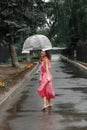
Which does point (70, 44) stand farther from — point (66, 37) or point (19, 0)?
point (19, 0)

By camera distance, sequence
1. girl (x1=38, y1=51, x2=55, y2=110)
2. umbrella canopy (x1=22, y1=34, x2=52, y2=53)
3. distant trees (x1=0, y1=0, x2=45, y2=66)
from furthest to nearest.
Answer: distant trees (x1=0, y1=0, x2=45, y2=66)
umbrella canopy (x1=22, y1=34, x2=52, y2=53)
girl (x1=38, y1=51, x2=55, y2=110)

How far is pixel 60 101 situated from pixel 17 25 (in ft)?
46.4

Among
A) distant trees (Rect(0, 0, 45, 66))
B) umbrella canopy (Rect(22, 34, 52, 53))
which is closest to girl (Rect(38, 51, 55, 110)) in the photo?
umbrella canopy (Rect(22, 34, 52, 53))

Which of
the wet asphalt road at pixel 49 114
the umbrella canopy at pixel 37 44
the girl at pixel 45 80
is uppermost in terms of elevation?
the umbrella canopy at pixel 37 44

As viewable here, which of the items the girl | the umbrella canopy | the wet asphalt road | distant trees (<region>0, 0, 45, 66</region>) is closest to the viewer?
the wet asphalt road

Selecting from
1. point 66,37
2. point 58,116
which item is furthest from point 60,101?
point 66,37

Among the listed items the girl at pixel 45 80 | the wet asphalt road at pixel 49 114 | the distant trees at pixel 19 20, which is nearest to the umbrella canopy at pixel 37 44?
the girl at pixel 45 80

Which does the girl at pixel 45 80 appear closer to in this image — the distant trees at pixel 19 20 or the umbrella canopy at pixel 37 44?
the umbrella canopy at pixel 37 44

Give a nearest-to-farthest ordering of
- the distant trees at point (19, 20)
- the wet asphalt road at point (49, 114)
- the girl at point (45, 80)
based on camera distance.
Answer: the wet asphalt road at point (49, 114) → the girl at point (45, 80) → the distant trees at point (19, 20)

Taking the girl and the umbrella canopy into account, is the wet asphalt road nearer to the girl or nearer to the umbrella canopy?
the girl

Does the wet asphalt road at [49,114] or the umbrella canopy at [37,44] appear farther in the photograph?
the umbrella canopy at [37,44]

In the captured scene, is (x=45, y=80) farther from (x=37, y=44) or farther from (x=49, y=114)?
(x=49, y=114)

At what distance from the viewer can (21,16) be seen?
2578 centimetres

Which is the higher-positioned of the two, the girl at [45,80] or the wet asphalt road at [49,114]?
the girl at [45,80]
